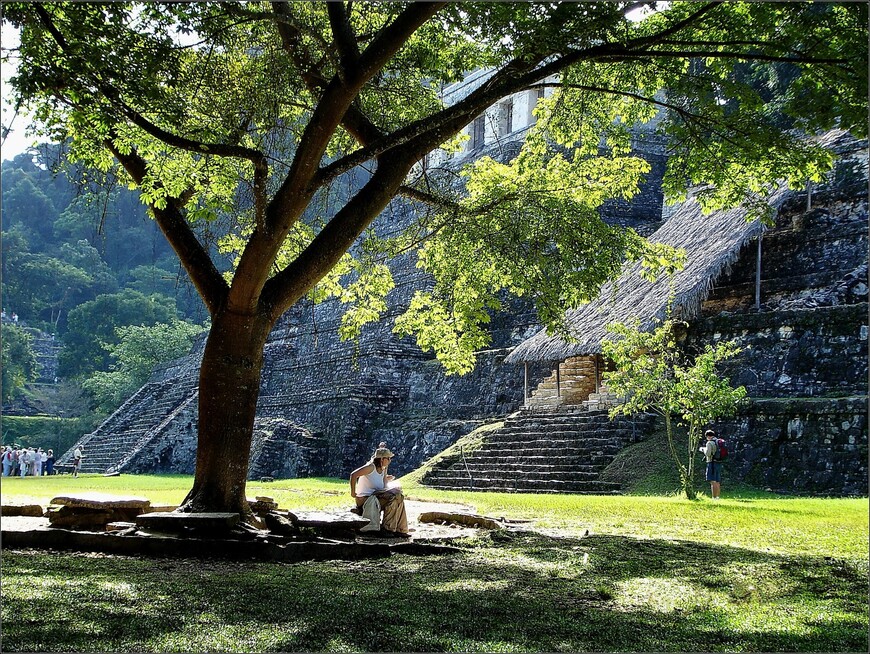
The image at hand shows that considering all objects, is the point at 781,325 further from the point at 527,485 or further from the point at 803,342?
the point at 527,485

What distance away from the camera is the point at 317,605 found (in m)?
4.87

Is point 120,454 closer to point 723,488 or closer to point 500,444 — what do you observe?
point 500,444

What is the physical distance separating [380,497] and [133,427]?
960 inches

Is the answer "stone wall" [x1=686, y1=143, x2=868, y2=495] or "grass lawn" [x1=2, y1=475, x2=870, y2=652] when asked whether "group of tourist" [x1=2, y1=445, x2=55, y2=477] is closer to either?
"stone wall" [x1=686, y1=143, x2=868, y2=495]

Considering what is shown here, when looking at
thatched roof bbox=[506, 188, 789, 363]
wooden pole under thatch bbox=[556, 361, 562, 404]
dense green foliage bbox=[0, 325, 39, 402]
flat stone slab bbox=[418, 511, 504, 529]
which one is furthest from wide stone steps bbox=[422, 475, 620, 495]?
dense green foliage bbox=[0, 325, 39, 402]

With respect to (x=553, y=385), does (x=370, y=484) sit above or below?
below

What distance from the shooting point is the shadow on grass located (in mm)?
4109

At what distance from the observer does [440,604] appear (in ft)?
16.4

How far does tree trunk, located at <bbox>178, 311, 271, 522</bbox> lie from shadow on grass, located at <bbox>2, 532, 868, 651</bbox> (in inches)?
49.6

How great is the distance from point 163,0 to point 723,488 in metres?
10.4

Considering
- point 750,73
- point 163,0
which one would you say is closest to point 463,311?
point 163,0

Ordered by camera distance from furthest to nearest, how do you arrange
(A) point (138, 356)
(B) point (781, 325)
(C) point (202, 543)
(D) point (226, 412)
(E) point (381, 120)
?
(A) point (138, 356) → (B) point (781, 325) → (E) point (381, 120) → (D) point (226, 412) → (C) point (202, 543)

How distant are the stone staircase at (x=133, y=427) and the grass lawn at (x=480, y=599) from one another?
2118cm

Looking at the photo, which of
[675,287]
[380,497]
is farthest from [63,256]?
[380,497]
